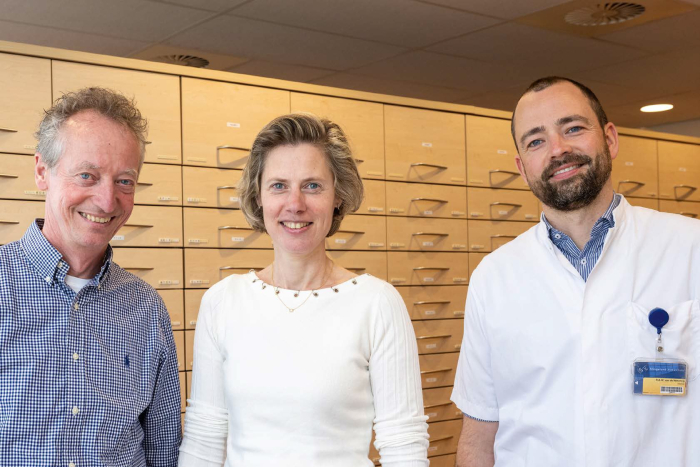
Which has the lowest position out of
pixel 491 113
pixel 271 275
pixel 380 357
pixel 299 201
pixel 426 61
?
pixel 380 357

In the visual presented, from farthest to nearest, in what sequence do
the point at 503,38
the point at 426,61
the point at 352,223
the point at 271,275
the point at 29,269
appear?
the point at 426,61, the point at 503,38, the point at 352,223, the point at 271,275, the point at 29,269

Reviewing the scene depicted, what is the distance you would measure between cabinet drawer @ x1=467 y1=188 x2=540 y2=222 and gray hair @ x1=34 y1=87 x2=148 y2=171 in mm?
2640

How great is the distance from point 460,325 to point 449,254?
1.20 ft

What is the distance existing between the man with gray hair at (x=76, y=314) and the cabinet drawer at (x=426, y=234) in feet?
7.22

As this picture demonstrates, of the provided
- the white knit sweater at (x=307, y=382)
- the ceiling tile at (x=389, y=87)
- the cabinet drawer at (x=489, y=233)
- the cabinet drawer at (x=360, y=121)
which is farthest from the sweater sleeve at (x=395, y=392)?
the ceiling tile at (x=389, y=87)

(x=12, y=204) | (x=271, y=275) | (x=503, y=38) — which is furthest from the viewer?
(x=503, y=38)

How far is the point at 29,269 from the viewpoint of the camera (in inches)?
55.4

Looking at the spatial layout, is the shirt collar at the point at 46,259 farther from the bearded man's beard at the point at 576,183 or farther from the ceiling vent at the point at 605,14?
the ceiling vent at the point at 605,14

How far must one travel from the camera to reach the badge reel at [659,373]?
5.04 feet

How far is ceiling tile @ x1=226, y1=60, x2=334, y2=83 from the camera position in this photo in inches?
192

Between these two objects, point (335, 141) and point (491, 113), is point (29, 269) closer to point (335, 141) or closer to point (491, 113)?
point (335, 141)

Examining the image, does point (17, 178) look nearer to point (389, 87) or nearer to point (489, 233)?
point (489, 233)

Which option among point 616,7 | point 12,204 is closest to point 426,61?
point 616,7

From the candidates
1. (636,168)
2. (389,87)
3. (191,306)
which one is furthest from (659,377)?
(389,87)
